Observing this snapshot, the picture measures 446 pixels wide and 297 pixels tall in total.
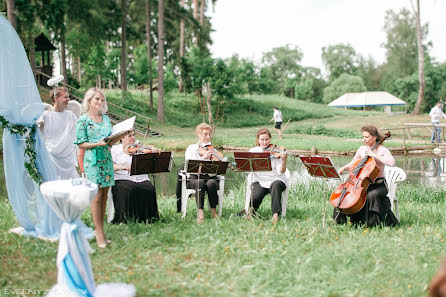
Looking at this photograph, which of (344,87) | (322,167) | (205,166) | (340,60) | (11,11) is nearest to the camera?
(322,167)

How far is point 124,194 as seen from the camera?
240 inches

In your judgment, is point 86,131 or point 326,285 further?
point 86,131

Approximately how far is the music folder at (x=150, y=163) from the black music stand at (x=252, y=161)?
96 cm

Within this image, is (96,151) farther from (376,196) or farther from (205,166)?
(376,196)

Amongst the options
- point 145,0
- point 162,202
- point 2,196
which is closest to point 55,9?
point 145,0

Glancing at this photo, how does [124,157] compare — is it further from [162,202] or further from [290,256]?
[290,256]

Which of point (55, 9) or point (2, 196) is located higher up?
point (55, 9)

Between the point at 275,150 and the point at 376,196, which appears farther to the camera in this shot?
the point at 275,150

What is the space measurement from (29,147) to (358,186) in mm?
4169

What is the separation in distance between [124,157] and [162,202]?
1.64 metres

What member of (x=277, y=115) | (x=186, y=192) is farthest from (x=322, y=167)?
(x=277, y=115)

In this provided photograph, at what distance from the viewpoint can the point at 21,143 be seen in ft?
17.1

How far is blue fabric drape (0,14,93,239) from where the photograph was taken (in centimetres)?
493

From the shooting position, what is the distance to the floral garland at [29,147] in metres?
5.09
